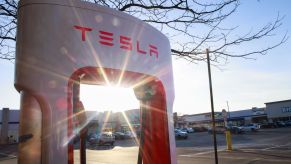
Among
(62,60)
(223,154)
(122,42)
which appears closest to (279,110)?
(223,154)

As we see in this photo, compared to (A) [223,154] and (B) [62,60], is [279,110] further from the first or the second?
(B) [62,60]

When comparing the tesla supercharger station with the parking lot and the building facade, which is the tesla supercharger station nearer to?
the parking lot

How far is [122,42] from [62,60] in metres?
0.58

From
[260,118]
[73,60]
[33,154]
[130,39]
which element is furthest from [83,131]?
[260,118]

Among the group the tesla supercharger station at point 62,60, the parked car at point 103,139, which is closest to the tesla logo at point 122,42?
the tesla supercharger station at point 62,60

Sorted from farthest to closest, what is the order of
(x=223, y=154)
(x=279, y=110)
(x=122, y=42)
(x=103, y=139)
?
(x=279, y=110) < (x=103, y=139) < (x=223, y=154) < (x=122, y=42)

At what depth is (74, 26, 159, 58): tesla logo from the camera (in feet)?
7.24

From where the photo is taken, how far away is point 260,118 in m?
68.8

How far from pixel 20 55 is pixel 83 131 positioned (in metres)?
0.74

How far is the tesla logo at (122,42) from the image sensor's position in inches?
86.9

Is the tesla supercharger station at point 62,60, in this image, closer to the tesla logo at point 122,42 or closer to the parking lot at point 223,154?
the tesla logo at point 122,42

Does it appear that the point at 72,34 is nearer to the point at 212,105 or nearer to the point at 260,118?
the point at 212,105

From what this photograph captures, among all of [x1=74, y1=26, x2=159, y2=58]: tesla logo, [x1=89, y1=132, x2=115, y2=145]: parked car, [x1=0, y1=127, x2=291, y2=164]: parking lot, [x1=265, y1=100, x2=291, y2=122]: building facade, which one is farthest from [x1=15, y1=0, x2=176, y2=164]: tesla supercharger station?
[x1=265, y1=100, x2=291, y2=122]: building facade

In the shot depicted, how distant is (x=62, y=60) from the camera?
6.75 feet
